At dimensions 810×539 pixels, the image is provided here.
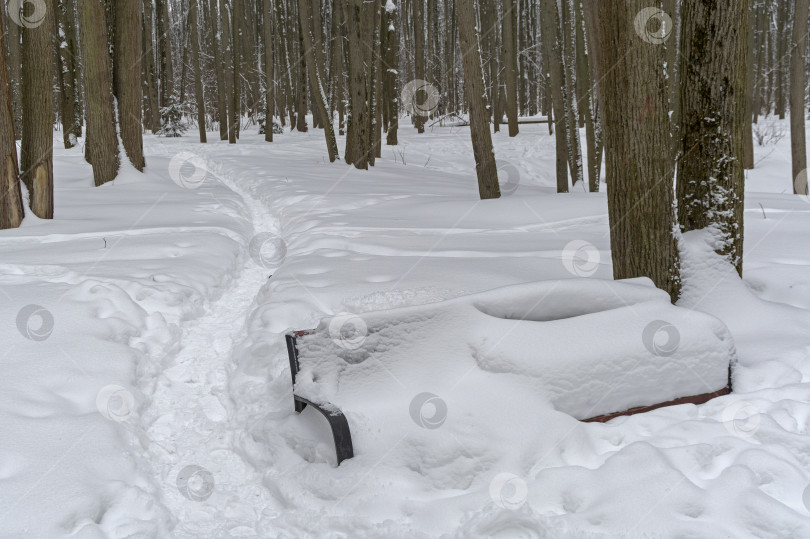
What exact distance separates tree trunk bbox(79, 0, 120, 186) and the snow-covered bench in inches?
304

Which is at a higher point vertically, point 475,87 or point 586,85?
point 586,85

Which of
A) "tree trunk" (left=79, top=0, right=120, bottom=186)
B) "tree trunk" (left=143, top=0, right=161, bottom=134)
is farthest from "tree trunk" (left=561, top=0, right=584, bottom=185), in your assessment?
"tree trunk" (left=143, top=0, right=161, bottom=134)

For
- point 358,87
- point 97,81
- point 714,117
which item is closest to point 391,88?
point 358,87

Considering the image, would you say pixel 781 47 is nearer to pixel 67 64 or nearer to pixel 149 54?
pixel 149 54

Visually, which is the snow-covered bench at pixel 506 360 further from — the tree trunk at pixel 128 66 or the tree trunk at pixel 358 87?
the tree trunk at pixel 358 87

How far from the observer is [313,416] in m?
3.21

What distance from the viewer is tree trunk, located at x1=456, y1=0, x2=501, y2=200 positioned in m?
8.05

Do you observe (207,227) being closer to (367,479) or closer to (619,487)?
(367,479)

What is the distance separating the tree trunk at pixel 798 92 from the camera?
11047mm

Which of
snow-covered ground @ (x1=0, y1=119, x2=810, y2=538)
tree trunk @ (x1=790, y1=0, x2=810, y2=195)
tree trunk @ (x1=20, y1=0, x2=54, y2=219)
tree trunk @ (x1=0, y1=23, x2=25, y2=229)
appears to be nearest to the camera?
snow-covered ground @ (x1=0, y1=119, x2=810, y2=538)

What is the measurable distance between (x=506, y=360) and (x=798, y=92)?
450 inches

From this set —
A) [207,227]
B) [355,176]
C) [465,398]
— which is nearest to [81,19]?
[207,227]

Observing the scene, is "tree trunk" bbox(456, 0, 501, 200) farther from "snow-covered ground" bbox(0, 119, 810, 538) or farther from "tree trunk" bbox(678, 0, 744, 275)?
"tree trunk" bbox(678, 0, 744, 275)

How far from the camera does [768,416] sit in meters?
3.03
